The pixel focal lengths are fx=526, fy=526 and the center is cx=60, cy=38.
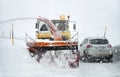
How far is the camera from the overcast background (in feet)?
17.7

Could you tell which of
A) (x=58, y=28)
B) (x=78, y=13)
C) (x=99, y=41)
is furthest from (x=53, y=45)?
(x=99, y=41)

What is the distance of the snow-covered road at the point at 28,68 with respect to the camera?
5199 mm

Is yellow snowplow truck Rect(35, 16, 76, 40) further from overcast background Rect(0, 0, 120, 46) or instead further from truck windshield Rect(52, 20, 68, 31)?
overcast background Rect(0, 0, 120, 46)

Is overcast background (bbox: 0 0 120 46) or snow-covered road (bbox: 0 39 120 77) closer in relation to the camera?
snow-covered road (bbox: 0 39 120 77)

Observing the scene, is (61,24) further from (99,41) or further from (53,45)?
(99,41)

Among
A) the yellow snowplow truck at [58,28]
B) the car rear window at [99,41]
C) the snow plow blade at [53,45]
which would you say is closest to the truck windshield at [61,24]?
the yellow snowplow truck at [58,28]

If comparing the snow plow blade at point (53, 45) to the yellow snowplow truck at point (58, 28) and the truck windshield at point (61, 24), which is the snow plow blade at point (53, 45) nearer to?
the yellow snowplow truck at point (58, 28)

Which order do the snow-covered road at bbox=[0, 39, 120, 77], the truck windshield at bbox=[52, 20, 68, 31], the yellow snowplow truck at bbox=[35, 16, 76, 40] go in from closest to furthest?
the snow-covered road at bbox=[0, 39, 120, 77] → the yellow snowplow truck at bbox=[35, 16, 76, 40] → the truck windshield at bbox=[52, 20, 68, 31]

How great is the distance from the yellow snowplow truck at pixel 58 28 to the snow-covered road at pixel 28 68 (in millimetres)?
250

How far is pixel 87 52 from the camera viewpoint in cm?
602

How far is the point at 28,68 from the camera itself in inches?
209

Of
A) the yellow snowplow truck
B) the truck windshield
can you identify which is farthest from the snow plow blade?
the truck windshield

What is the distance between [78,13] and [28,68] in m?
0.77

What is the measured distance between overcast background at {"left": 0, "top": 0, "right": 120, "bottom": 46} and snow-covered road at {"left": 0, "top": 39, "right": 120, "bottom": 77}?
0.20 metres
